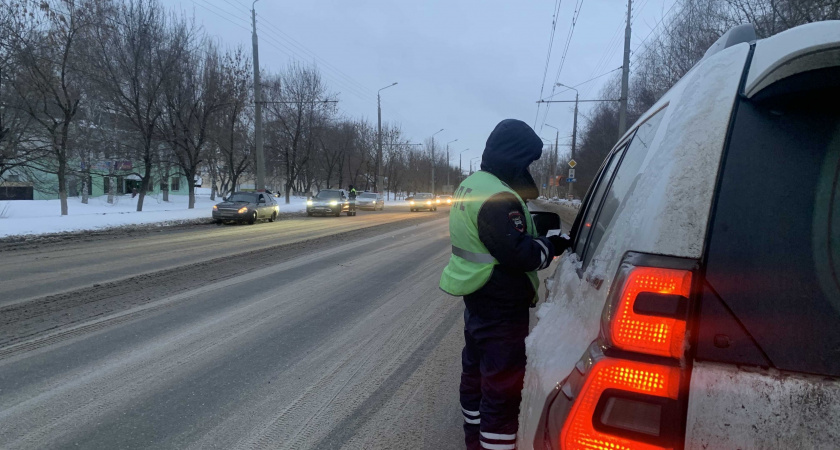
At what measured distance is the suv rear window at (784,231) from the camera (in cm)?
117

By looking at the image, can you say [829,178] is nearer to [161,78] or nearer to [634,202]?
[634,202]

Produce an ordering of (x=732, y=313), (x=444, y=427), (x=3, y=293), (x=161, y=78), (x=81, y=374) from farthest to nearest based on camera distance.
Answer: (x=161, y=78) < (x=3, y=293) < (x=81, y=374) < (x=444, y=427) < (x=732, y=313)

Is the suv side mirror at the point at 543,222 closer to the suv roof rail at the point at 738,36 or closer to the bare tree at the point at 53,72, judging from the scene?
the suv roof rail at the point at 738,36

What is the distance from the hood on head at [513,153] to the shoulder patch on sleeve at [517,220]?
0.27 m

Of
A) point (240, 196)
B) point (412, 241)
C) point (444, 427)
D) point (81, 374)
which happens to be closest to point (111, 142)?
point (240, 196)

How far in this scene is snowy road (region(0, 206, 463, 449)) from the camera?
10.4ft

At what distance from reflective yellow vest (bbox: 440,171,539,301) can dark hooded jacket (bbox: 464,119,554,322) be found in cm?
4

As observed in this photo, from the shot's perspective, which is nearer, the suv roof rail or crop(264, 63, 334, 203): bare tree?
the suv roof rail

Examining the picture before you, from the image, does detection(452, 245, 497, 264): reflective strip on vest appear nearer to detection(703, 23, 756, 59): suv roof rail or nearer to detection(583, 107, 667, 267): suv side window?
detection(583, 107, 667, 267): suv side window

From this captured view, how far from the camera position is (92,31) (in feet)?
77.6

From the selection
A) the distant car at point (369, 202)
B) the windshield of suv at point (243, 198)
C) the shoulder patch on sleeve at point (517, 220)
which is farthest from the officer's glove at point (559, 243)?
the distant car at point (369, 202)

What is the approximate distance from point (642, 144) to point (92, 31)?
29.0m

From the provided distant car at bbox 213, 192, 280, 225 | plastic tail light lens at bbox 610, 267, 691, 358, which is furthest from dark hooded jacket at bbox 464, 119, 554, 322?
distant car at bbox 213, 192, 280, 225

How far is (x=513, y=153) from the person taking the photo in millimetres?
2438
